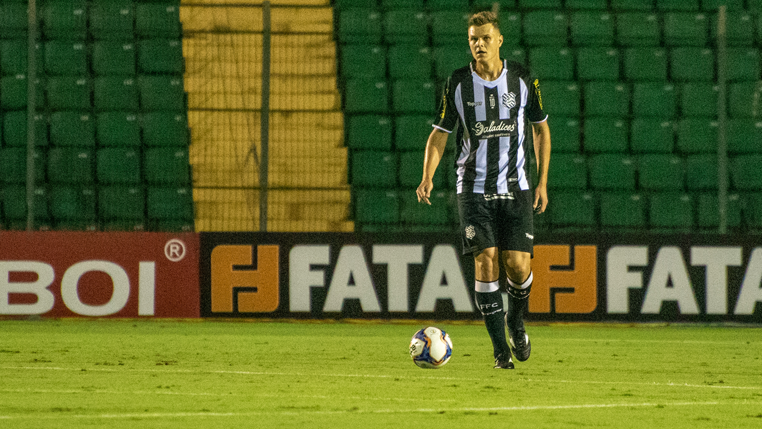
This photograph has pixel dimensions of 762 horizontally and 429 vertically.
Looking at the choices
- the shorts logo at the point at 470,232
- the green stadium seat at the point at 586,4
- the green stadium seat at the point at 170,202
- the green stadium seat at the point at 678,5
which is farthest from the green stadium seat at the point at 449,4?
the shorts logo at the point at 470,232

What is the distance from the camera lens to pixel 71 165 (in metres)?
11.9

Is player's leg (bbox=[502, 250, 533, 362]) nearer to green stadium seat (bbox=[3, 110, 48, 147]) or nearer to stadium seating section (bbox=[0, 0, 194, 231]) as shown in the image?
stadium seating section (bbox=[0, 0, 194, 231])

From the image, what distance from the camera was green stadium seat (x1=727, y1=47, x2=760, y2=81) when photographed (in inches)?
509

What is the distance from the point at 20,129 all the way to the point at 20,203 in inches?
44.3

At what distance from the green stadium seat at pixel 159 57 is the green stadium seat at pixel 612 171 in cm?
495

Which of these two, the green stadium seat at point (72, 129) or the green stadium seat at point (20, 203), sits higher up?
the green stadium seat at point (72, 129)

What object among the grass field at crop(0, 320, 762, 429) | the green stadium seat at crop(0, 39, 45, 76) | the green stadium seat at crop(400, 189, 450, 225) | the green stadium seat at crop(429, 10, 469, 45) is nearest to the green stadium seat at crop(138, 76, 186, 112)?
the green stadium seat at crop(0, 39, 45, 76)

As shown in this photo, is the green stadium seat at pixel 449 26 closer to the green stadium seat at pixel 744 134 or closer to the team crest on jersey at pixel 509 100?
the green stadium seat at pixel 744 134

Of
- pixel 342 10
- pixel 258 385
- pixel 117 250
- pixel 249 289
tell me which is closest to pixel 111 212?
pixel 117 250

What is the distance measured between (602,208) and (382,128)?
2610 mm

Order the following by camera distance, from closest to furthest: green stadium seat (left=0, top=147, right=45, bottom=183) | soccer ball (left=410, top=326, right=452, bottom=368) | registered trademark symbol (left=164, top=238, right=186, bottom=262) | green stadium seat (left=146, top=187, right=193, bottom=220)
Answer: soccer ball (left=410, top=326, right=452, bottom=368) < registered trademark symbol (left=164, top=238, right=186, bottom=262) < green stadium seat (left=146, top=187, right=193, bottom=220) < green stadium seat (left=0, top=147, right=45, bottom=183)

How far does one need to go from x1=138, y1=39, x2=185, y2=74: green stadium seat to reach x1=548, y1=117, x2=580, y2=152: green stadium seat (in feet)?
14.5

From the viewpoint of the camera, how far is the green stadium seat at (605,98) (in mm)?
12703

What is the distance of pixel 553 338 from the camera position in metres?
9.13
